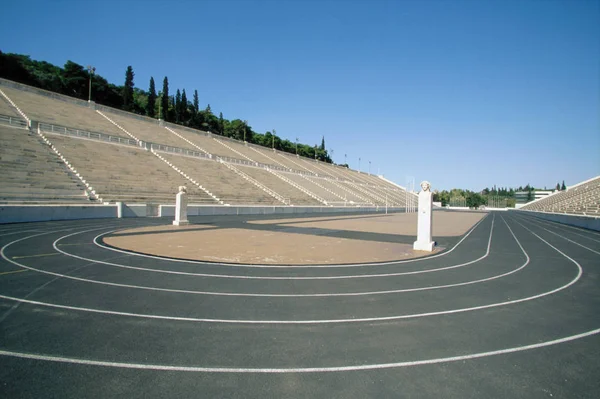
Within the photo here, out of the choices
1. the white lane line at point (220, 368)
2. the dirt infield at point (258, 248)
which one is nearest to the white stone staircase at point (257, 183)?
the dirt infield at point (258, 248)

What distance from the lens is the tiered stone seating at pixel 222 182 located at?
39.8 meters

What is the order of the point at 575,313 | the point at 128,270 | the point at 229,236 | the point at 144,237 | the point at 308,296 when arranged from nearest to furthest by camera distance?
the point at 575,313, the point at 308,296, the point at 128,270, the point at 144,237, the point at 229,236

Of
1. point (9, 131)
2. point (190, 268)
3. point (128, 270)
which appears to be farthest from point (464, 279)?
point (9, 131)

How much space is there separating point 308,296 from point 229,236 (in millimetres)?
10579

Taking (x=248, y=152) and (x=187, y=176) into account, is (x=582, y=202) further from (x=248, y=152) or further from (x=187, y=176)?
(x=248, y=152)

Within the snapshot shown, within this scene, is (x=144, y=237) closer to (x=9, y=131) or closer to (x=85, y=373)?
(x=85, y=373)

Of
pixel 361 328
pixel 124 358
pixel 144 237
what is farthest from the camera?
pixel 144 237

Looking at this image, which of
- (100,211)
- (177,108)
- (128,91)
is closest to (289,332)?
(100,211)

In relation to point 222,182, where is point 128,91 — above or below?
above

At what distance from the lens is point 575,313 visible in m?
6.45

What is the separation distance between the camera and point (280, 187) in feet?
173

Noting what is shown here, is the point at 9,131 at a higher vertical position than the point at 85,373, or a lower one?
higher

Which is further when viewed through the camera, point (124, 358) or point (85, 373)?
point (124, 358)

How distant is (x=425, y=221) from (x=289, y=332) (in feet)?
35.3
